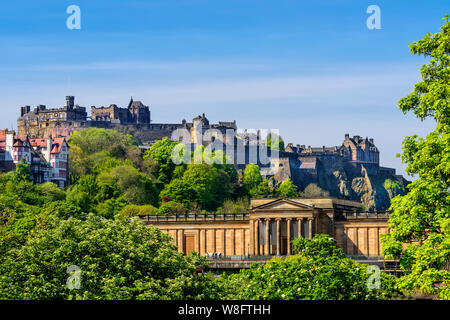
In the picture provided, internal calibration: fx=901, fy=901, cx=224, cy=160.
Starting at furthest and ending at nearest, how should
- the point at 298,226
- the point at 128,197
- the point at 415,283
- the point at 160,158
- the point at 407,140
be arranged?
the point at 160,158 < the point at 128,197 < the point at 298,226 < the point at 407,140 < the point at 415,283

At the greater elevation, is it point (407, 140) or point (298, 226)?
point (407, 140)

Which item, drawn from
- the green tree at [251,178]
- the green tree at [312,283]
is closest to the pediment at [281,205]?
the green tree at [251,178]

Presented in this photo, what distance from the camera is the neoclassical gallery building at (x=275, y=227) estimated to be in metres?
116

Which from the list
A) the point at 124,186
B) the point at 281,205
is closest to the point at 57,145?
the point at 124,186

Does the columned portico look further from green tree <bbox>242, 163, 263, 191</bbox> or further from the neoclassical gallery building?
green tree <bbox>242, 163, 263, 191</bbox>

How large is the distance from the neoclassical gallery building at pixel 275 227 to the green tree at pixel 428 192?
75.2 metres

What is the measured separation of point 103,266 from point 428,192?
62.7 ft

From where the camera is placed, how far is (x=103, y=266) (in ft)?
157

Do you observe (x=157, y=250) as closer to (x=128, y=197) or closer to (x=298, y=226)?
(x=298, y=226)

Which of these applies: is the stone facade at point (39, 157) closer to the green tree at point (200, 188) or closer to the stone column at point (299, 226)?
the green tree at point (200, 188)
